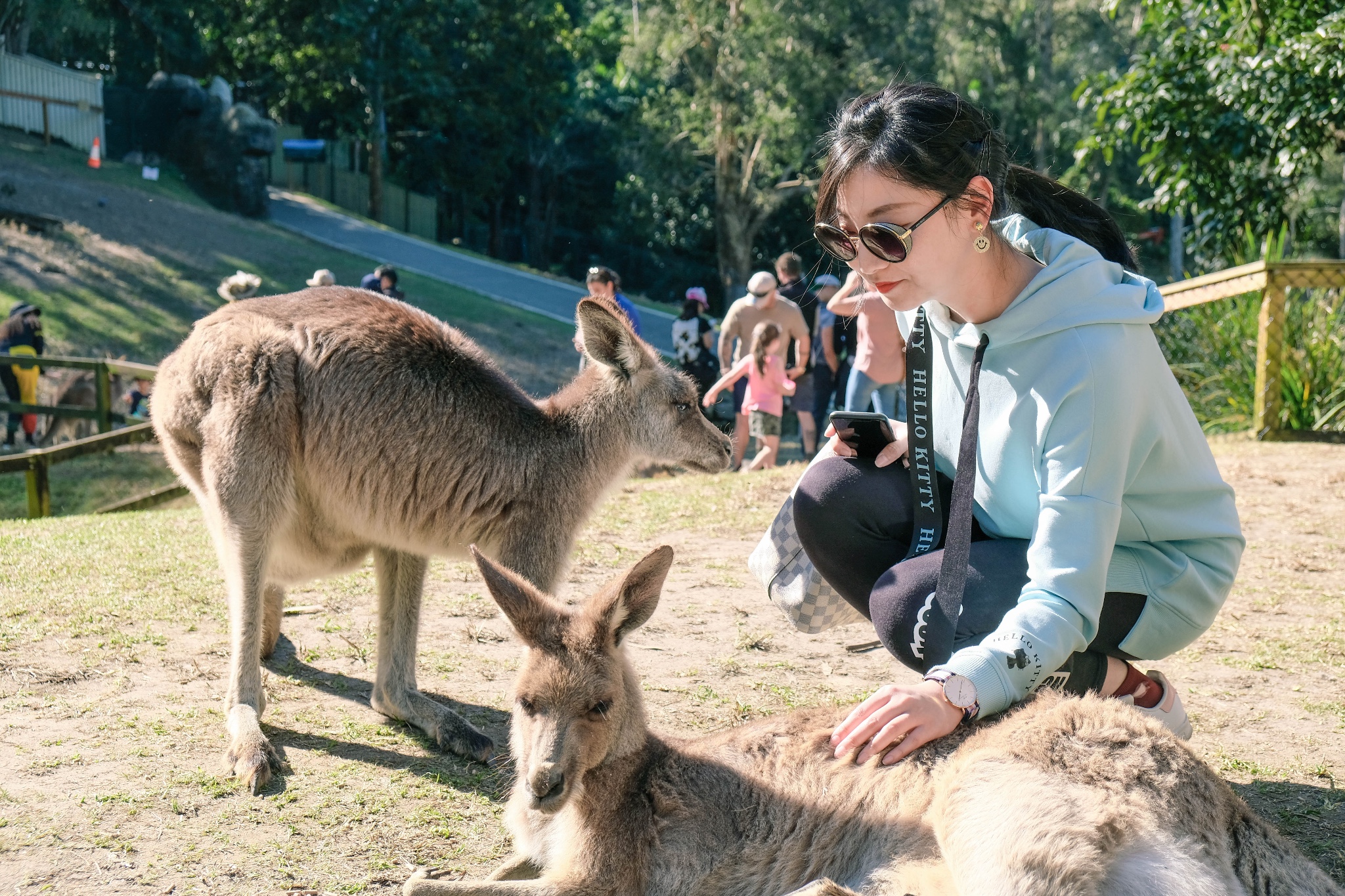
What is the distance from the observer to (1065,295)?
2.58 meters

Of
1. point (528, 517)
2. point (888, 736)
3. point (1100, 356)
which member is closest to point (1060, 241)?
point (1100, 356)

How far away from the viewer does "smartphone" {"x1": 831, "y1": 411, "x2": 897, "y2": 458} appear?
318 centimetres

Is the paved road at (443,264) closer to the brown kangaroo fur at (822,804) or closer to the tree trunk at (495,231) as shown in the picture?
the tree trunk at (495,231)

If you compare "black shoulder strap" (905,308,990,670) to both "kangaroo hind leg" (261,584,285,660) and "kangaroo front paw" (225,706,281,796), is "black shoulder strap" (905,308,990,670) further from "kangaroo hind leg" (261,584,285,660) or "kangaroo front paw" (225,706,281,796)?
"kangaroo hind leg" (261,584,285,660)

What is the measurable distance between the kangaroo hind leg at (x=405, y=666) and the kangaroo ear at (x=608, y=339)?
0.96 m

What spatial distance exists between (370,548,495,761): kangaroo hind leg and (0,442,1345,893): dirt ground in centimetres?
6

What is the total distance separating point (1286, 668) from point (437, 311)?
1713 cm

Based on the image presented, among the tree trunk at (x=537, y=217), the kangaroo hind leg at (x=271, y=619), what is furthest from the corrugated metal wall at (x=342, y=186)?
the kangaroo hind leg at (x=271, y=619)

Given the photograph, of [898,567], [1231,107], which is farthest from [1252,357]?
[898,567]

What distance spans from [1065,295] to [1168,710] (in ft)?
3.57

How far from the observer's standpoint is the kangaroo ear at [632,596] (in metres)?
→ 2.75

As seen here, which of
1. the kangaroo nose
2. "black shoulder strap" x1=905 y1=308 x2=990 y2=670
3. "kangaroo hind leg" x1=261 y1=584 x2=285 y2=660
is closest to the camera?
the kangaroo nose

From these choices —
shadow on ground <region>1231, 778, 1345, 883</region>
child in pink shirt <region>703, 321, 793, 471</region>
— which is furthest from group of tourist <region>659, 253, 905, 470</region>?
shadow on ground <region>1231, 778, 1345, 883</region>

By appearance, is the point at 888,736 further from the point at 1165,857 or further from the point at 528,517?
the point at 528,517
